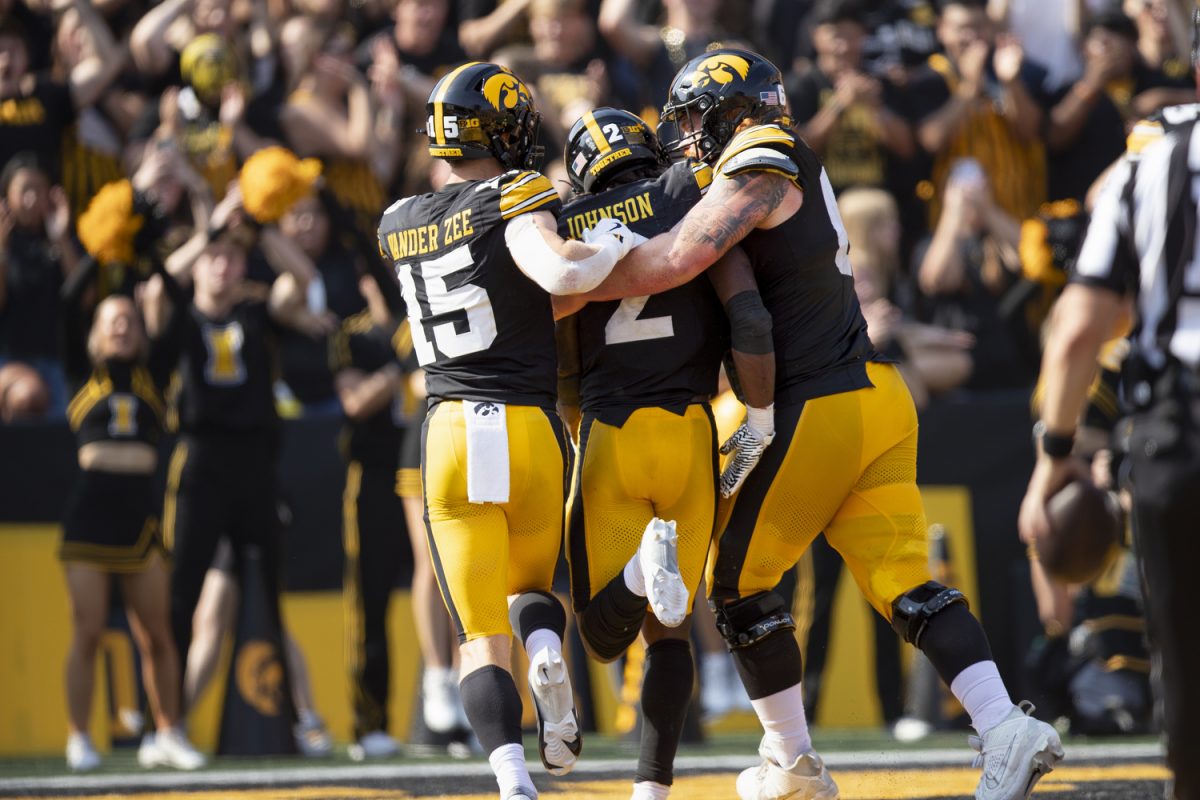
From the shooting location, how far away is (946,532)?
373 inches

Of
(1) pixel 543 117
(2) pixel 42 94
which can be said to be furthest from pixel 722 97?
(2) pixel 42 94

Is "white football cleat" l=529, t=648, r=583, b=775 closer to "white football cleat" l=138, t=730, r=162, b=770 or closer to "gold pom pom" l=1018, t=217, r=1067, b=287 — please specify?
"white football cleat" l=138, t=730, r=162, b=770

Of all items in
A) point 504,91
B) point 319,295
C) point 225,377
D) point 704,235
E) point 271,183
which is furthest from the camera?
point 319,295

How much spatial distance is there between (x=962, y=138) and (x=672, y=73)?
1905 millimetres

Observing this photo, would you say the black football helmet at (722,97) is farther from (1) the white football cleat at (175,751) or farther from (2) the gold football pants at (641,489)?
(1) the white football cleat at (175,751)

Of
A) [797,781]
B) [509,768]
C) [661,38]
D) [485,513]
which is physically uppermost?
[661,38]

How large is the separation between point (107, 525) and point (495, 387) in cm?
420

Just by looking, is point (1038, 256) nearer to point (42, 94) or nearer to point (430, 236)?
point (430, 236)

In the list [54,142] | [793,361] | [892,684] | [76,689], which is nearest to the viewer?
[793,361]

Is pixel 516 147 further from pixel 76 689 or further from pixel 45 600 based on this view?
pixel 45 600

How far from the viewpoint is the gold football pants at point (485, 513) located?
5.01 m

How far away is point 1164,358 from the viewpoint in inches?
144

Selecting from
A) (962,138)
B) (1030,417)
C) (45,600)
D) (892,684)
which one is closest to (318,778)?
(45,600)

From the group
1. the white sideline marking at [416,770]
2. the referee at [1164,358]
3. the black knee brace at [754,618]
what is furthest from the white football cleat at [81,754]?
the referee at [1164,358]
